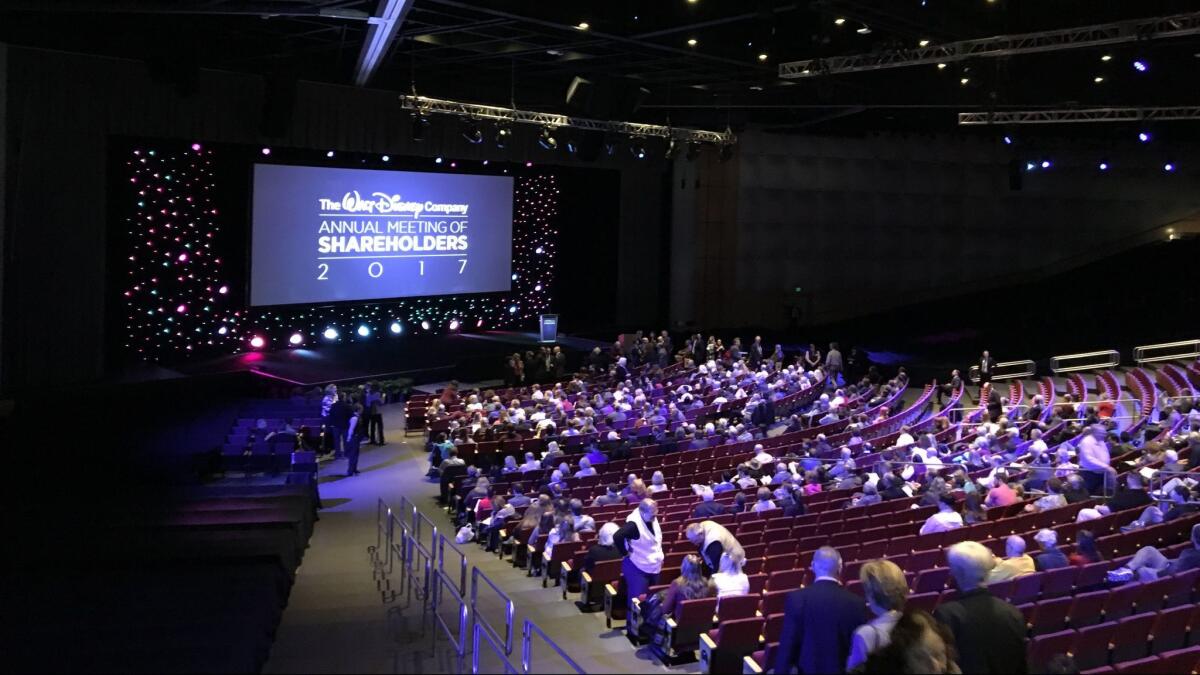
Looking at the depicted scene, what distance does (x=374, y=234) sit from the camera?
86.1 ft

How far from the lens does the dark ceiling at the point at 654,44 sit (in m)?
16.7

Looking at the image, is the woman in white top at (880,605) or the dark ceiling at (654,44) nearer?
the woman in white top at (880,605)

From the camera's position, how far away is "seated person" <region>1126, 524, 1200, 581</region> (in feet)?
26.2

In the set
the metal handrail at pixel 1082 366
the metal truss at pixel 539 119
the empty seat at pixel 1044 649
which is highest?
the metal truss at pixel 539 119

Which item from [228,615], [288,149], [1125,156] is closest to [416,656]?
[228,615]

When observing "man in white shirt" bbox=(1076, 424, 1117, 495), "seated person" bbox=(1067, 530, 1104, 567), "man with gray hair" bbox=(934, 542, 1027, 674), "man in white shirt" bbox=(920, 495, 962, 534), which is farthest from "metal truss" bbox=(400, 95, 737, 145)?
"man with gray hair" bbox=(934, 542, 1027, 674)

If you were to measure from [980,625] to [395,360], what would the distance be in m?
22.2

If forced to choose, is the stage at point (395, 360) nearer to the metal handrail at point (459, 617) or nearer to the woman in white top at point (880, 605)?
the metal handrail at point (459, 617)

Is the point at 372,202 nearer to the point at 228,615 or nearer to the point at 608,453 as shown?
the point at 608,453

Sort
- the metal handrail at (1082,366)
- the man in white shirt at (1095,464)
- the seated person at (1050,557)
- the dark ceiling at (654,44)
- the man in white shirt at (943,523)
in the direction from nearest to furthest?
the seated person at (1050,557), the man in white shirt at (943,523), the man in white shirt at (1095,464), the dark ceiling at (654,44), the metal handrail at (1082,366)

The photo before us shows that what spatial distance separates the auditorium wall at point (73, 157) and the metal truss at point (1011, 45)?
37.9 feet

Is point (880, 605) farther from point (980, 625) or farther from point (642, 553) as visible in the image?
point (642, 553)

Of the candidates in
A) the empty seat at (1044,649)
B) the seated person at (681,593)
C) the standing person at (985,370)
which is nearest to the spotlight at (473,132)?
the standing person at (985,370)

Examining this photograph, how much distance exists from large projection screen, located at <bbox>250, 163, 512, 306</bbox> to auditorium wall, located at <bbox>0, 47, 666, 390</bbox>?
1677mm
